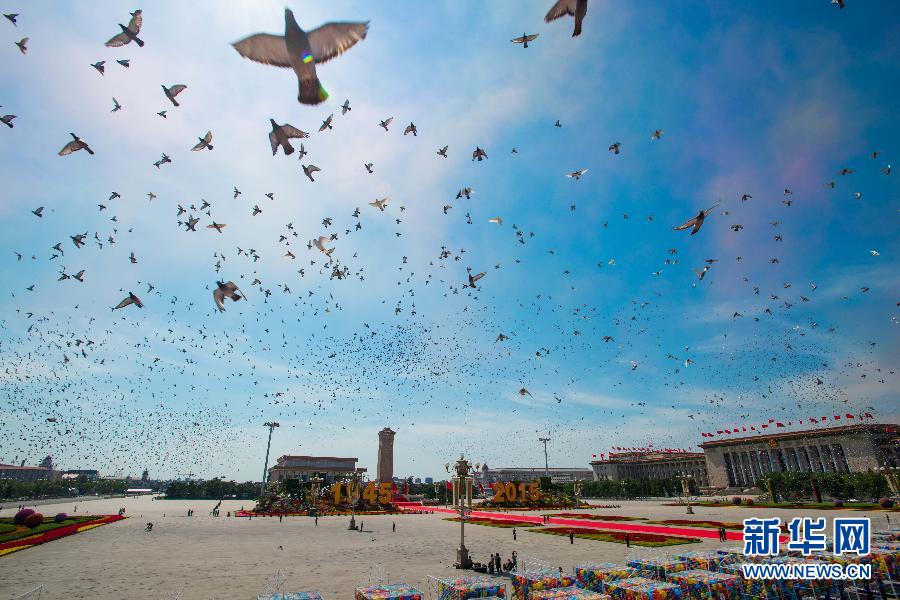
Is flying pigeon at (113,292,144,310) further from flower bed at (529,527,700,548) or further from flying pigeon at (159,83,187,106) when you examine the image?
flower bed at (529,527,700,548)

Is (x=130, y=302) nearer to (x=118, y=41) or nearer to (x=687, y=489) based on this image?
(x=118, y=41)

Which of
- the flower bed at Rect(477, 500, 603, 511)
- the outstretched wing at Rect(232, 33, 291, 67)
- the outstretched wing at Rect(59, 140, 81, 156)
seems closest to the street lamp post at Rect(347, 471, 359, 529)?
the flower bed at Rect(477, 500, 603, 511)

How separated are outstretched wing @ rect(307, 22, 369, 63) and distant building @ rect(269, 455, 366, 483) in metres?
126

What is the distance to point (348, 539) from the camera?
31.6 meters

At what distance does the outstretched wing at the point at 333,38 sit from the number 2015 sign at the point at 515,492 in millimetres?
69176

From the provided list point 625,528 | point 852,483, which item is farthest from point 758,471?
point 625,528

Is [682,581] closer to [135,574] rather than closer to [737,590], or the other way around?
[737,590]

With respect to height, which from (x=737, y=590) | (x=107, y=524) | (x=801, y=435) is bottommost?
(x=107, y=524)

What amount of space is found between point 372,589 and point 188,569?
45.8 ft

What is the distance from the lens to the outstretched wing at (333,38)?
648 cm

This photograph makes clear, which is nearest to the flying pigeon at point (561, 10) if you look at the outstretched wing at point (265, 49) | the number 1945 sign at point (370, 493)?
the outstretched wing at point (265, 49)

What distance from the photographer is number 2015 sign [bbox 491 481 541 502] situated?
6738 cm

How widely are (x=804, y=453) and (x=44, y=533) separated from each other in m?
136

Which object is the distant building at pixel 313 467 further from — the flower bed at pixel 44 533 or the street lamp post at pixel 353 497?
the flower bed at pixel 44 533
